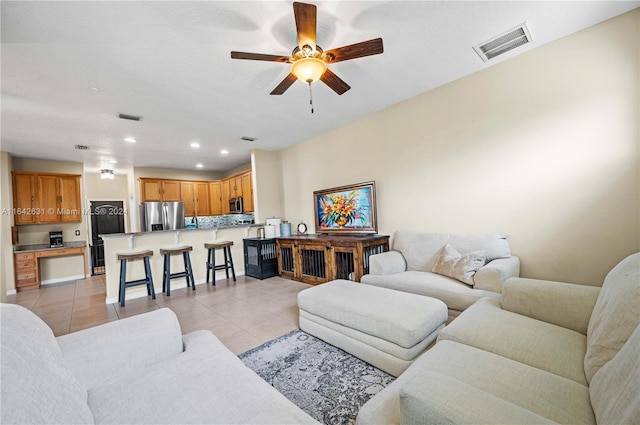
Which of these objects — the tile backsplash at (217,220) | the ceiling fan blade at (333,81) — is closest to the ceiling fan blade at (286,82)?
the ceiling fan blade at (333,81)

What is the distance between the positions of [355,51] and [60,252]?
22.8 ft

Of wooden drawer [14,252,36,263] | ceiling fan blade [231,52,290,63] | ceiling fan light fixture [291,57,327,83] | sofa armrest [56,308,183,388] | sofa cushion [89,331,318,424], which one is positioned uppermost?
ceiling fan blade [231,52,290,63]

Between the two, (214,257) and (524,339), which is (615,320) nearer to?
(524,339)

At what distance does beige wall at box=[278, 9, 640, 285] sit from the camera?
7.20 ft

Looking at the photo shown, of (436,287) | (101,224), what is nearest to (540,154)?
(436,287)

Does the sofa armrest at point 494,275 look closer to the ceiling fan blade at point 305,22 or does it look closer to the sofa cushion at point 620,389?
the sofa cushion at point 620,389

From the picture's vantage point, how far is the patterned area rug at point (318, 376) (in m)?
1.52

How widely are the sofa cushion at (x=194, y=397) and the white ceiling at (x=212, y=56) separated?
2313 millimetres

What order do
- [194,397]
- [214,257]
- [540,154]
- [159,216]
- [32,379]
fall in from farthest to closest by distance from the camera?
[159,216] < [214,257] < [540,154] < [194,397] < [32,379]

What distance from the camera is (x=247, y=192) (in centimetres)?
598

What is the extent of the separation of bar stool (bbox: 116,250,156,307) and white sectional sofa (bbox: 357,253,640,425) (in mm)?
3910

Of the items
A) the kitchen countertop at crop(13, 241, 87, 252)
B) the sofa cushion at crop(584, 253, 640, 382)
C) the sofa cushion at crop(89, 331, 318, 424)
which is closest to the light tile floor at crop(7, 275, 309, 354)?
the kitchen countertop at crop(13, 241, 87, 252)

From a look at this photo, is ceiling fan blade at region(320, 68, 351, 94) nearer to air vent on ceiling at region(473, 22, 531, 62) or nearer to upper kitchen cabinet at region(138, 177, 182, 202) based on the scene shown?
air vent on ceiling at region(473, 22, 531, 62)

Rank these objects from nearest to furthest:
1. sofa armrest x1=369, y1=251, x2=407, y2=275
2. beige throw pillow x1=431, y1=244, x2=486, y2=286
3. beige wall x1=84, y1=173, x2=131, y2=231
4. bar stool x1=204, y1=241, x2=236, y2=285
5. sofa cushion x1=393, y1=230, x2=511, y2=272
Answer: beige throw pillow x1=431, y1=244, x2=486, y2=286, sofa cushion x1=393, y1=230, x2=511, y2=272, sofa armrest x1=369, y1=251, x2=407, y2=275, bar stool x1=204, y1=241, x2=236, y2=285, beige wall x1=84, y1=173, x2=131, y2=231
